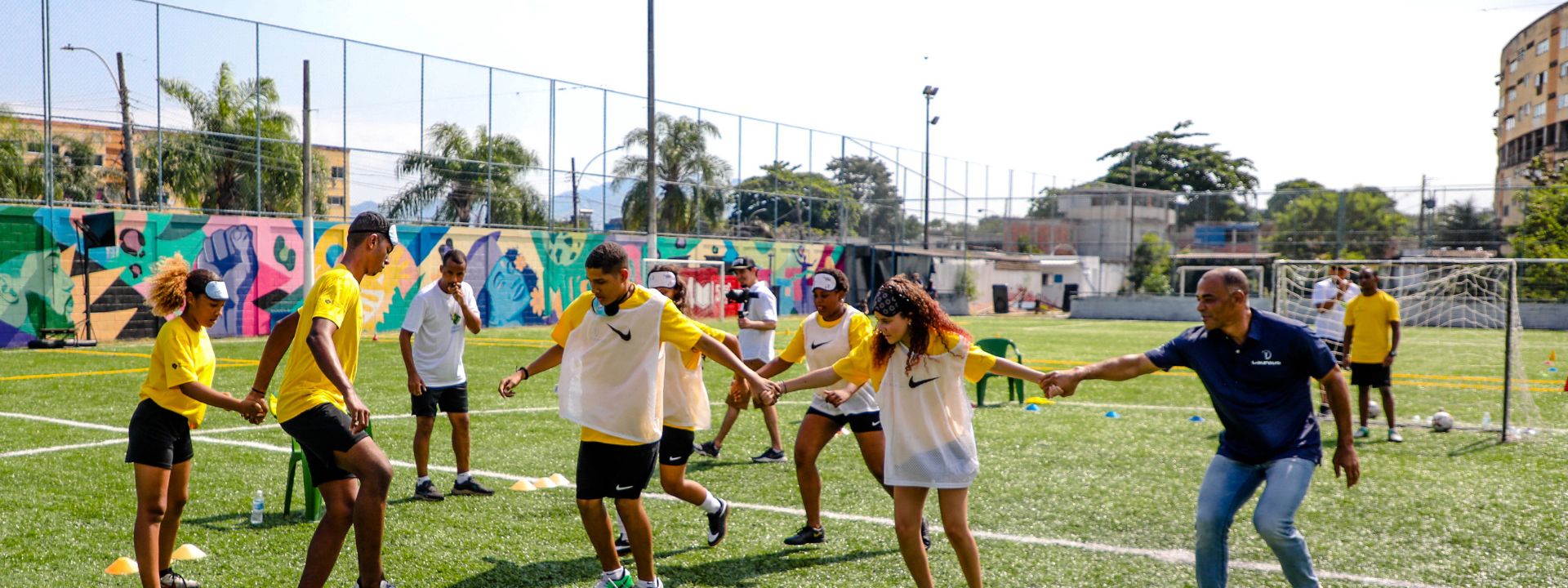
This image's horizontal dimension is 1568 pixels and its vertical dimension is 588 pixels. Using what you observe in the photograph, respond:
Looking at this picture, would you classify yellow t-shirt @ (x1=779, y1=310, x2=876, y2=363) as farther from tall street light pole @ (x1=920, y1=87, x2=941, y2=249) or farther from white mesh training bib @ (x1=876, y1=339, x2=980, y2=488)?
tall street light pole @ (x1=920, y1=87, x2=941, y2=249)

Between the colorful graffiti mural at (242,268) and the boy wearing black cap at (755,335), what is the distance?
12185 mm

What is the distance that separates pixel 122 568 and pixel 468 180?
26.2 m

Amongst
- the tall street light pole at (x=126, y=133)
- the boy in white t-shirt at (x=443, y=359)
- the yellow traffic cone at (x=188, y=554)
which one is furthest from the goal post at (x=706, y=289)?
the yellow traffic cone at (x=188, y=554)

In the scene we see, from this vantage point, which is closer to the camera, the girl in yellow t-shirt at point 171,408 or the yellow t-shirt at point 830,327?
the girl in yellow t-shirt at point 171,408

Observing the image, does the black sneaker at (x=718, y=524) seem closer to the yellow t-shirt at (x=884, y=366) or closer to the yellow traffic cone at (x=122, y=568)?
the yellow t-shirt at (x=884, y=366)

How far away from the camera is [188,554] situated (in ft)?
19.6

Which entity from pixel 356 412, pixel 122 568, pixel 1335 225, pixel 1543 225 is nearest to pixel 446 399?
pixel 122 568

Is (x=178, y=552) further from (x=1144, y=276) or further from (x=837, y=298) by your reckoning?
A: (x=1144, y=276)

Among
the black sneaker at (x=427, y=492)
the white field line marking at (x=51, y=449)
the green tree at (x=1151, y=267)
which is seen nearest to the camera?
the black sneaker at (x=427, y=492)

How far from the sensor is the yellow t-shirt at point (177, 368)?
4.93 m

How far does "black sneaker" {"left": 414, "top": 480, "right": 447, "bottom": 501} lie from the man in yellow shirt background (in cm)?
897

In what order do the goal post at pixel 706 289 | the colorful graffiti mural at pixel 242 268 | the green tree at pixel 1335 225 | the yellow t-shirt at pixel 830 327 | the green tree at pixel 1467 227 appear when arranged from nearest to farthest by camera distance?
1. the yellow t-shirt at pixel 830 327
2. the colorful graffiti mural at pixel 242 268
3. the goal post at pixel 706 289
4. the green tree at pixel 1467 227
5. the green tree at pixel 1335 225

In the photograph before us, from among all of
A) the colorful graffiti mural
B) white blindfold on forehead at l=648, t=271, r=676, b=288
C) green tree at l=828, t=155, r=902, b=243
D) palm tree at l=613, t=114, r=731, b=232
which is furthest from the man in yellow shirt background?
green tree at l=828, t=155, r=902, b=243

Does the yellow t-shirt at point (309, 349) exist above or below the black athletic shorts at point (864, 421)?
above
